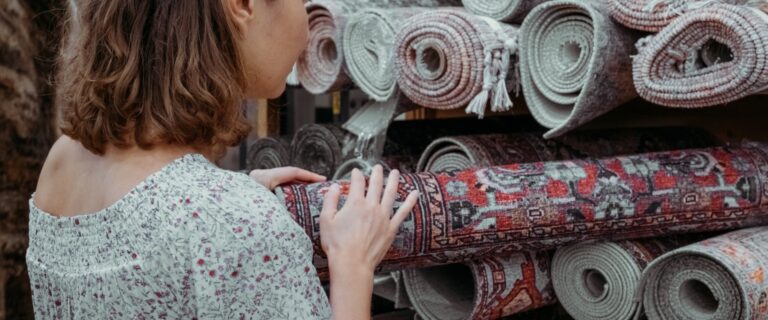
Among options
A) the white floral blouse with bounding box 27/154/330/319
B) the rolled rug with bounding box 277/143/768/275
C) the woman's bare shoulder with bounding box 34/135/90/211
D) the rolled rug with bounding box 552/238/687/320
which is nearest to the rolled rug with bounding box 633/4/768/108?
the rolled rug with bounding box 277/143/768/275

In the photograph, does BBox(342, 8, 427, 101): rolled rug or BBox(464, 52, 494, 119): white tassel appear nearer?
BBox(464, 52, 494, 119): white tassel

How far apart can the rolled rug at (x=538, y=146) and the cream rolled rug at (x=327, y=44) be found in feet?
0.92

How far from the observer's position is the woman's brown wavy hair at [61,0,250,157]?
2.84 feet

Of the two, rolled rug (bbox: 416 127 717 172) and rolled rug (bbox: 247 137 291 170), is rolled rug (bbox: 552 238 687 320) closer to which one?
rolled rug (bbox: 416 127 717 172)

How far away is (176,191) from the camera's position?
0.85 m

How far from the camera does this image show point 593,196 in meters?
1.33

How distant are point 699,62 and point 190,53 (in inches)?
29.9

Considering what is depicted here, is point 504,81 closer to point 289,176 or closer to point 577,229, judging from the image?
point 577,229

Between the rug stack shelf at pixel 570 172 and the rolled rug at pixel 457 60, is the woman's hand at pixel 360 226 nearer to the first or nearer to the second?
the rug stack shelf at pixel 570 172

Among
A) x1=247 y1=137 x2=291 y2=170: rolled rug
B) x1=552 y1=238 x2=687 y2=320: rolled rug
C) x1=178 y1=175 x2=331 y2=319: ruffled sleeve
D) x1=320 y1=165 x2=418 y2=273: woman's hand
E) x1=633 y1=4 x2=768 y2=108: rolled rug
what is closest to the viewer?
x1=178 y1=175 x2=331 y2=319: ruffled sleeve

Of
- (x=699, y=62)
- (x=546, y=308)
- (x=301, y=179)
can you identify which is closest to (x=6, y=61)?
(x=301, y=179)

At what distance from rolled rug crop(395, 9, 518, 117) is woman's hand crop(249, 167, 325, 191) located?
362mm

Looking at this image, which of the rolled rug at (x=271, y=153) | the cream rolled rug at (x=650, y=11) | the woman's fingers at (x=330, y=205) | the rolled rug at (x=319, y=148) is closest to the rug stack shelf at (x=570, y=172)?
the cream rolled rug at (x=650, y=11)

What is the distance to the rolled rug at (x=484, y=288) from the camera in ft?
4.71
